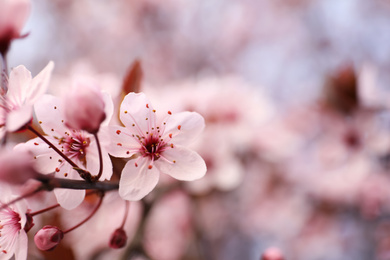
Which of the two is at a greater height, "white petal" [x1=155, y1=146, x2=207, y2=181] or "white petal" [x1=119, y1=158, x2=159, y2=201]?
"white petal" [x1=155, y1=146, x2=207, y2=181]

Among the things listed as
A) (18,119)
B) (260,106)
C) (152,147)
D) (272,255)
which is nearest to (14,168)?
(18,119)

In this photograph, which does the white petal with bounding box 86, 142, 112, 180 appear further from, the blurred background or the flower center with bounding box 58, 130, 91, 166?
the blurred background

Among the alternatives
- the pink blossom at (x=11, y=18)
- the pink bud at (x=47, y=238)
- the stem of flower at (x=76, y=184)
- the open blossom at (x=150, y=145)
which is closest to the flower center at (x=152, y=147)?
the open blossom at (x=150, y=145)

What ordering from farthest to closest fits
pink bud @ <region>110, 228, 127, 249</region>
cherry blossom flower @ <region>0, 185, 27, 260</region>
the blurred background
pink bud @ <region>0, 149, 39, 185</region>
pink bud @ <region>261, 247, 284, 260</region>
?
1. the blurred background
2. pink bud @ <region>261, 247, 284, 260</region>
3. pink bud @ <region>110, 228, 127, 249</region>
4. cherry blossom flower @ <region>0, 185, 27, 260</region>
5. pink bud @ <region>0, 149, 39, 185</region>

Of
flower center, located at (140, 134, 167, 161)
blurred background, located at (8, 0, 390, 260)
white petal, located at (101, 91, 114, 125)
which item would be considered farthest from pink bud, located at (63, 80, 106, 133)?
blurred background, located at (8, 0, 390, 260)

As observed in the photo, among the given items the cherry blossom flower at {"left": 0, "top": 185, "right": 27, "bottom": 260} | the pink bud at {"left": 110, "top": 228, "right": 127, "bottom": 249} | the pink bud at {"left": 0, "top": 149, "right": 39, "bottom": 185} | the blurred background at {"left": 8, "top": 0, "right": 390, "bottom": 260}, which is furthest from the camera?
the blurred background at {"left": 8, "top": 0, "right": 390, "bottom": 260}

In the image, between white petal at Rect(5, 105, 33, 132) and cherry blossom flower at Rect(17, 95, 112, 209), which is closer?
white petal at Rect(5, 105, 33, 132)

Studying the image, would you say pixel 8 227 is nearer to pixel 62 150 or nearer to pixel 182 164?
pixel 62 150

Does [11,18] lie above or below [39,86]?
A: above
